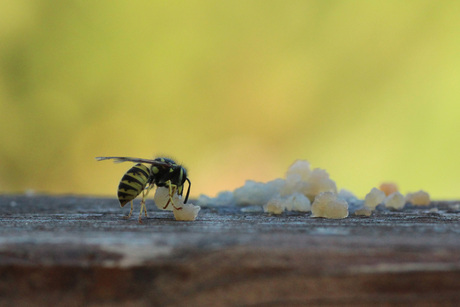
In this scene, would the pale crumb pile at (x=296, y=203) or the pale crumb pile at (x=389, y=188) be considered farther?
the pale crumb pile at (x=389, y=188)

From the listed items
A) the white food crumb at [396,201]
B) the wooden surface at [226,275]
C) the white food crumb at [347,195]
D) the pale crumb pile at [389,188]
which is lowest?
the wooden surface at [226,275]

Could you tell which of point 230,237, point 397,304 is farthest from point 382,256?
point 230,237

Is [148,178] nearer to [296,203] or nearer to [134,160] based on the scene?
[134,160]

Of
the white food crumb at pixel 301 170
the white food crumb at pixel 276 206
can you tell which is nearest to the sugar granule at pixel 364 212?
the white food crumb at pixel 276 206

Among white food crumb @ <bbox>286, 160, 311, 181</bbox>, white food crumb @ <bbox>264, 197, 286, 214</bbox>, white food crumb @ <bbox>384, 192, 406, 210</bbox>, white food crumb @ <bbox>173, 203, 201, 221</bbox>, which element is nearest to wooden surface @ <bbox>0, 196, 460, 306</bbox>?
white food crumb @ <bbox>173, 203, 201, 221</bbox>

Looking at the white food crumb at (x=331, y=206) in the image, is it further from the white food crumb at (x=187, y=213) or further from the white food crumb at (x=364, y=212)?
the white food crumb at (x=187, y=213)

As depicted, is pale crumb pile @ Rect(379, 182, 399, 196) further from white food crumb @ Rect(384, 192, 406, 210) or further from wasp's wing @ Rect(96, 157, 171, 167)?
wasp's wing @ Rect(96, 157, 171, 167)

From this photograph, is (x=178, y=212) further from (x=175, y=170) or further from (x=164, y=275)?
(x=164, y=275)
